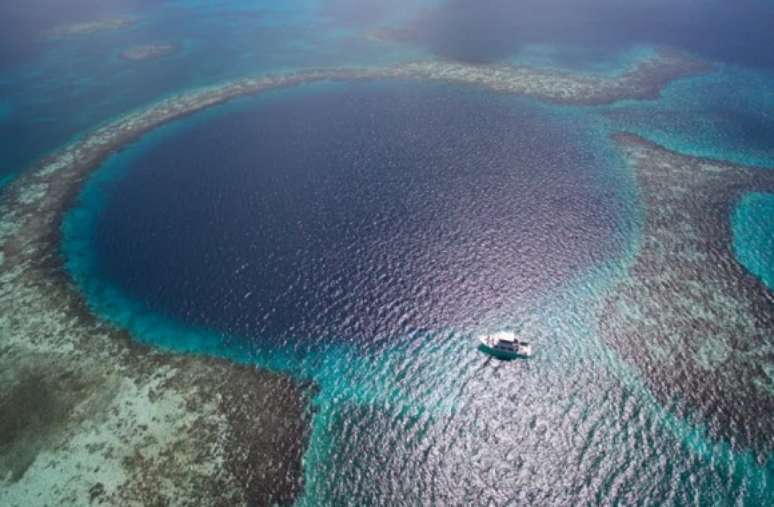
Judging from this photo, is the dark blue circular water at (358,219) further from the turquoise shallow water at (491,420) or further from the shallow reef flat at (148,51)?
the shallow reef flat at (148,51)

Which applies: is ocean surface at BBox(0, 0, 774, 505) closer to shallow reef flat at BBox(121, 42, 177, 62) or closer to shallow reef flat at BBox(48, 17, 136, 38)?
shallow reef flat at BBox(121, 42, 177, 62)

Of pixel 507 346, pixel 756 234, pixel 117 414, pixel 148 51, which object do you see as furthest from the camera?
pixel 148 51

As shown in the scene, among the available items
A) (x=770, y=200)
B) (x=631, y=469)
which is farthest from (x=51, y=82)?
(x=770, y=200)

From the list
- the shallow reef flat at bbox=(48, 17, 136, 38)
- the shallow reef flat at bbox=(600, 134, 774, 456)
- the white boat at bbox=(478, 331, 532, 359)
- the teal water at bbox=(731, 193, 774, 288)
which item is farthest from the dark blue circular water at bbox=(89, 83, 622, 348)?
the shallow reef flat at bbox=(48, 17, 136, 38)

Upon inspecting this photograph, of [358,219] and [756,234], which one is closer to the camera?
[756,234]

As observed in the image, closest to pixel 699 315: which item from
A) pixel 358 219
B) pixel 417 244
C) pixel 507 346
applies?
pixel 507 346

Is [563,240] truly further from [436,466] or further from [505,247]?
[436,466]

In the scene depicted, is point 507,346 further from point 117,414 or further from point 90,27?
point 90,27

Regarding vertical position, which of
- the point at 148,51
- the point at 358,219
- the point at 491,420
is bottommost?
the point at 491,420
